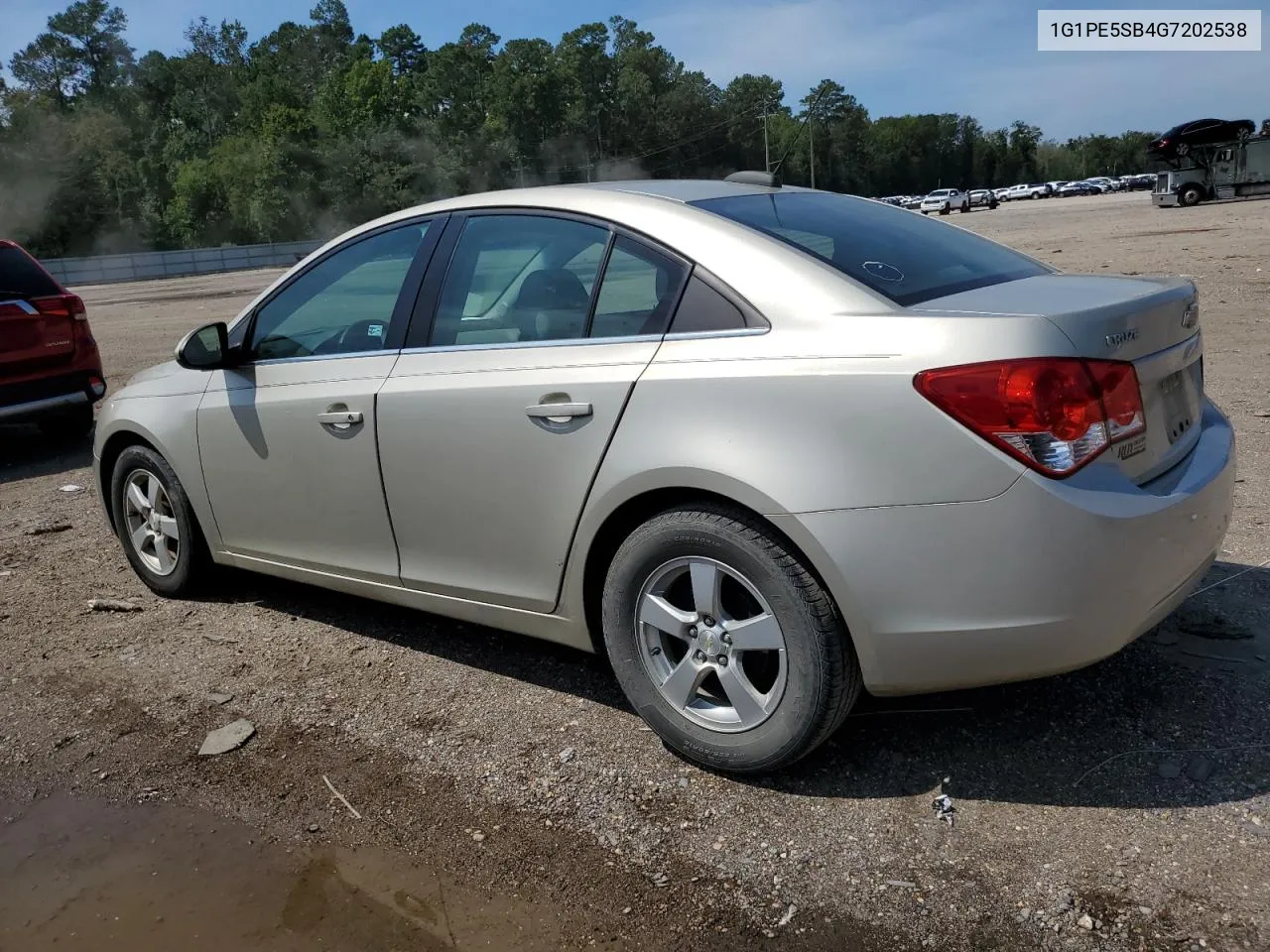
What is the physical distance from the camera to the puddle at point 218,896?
2578 mm

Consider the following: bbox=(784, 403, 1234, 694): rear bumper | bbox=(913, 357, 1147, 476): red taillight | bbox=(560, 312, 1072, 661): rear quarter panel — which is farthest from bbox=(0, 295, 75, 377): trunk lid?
bbox=(913, 357, 1147, 476): red taillight

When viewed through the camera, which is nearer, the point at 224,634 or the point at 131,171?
the point at 224,634

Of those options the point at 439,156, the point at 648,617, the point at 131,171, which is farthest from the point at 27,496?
the point at 439,156

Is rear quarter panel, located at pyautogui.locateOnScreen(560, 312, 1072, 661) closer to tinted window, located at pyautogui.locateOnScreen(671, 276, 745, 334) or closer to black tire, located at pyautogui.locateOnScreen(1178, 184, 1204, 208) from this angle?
tinted window, located at pyautogui.locateOnScreen(671, 276, 745, 334)

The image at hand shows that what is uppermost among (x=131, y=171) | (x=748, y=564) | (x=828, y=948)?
(x=131, y=171)

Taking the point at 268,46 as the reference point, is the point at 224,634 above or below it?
below

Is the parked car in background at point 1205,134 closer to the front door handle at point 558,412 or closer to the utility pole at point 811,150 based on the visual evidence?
the front door handle at point 558,412

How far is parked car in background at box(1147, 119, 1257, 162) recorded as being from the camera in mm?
37562

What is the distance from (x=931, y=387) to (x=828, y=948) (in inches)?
51.8

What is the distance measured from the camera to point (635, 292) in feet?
10.7

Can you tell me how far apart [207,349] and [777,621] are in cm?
266

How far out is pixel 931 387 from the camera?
259 cm

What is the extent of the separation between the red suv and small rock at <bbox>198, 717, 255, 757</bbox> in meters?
5.46

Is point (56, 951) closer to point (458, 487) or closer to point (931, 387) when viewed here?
point (458, 487)
